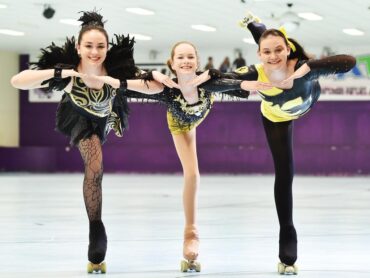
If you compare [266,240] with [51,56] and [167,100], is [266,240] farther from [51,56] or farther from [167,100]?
[51,56]

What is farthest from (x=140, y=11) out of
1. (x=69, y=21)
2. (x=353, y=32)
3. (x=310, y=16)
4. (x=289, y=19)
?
(x=353, y=32)

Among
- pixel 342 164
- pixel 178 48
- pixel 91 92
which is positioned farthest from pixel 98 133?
pixel 342 164

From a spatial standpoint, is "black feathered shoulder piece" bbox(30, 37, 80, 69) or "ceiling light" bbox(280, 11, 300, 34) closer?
"black feathered shoulder piece" bbox(30, 37, 80, 69)

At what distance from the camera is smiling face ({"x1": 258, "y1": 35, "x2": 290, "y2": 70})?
18.0 feet

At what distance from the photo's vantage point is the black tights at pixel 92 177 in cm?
565

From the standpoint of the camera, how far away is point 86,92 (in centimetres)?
567

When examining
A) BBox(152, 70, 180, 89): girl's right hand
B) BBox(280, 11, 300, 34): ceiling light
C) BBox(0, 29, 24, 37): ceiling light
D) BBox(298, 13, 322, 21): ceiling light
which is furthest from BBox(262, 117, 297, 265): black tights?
BBox(0, 29, 24, 37): ceiling light

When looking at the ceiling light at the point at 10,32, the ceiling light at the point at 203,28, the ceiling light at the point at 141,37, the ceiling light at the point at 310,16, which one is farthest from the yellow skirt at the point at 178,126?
the ceiling light at the point at 141,37

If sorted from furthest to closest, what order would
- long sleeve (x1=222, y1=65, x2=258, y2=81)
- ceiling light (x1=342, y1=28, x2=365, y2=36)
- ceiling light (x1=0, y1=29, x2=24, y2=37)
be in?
1. ceiling light (x1=0, y1=29, x2=24, y2=37)
2. ceiling light (x1=342, y1=28, x2=365, y2=36)
3. long sleeve (x1=222, y1=65, x2=258, y2=81)

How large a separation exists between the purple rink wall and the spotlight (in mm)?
7948

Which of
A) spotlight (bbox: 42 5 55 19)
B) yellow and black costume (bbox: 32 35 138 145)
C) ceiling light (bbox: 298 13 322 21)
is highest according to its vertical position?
ceiling light (bbox: 298 13 322 21)

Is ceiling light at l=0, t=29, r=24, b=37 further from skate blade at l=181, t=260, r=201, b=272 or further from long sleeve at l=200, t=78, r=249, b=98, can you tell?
skate blade at l=181, t=260, r=201, b=272

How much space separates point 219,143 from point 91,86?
26.0m

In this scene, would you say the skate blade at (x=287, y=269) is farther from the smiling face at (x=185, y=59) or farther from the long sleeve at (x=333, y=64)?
the smiling face at (x=185, y=59)
